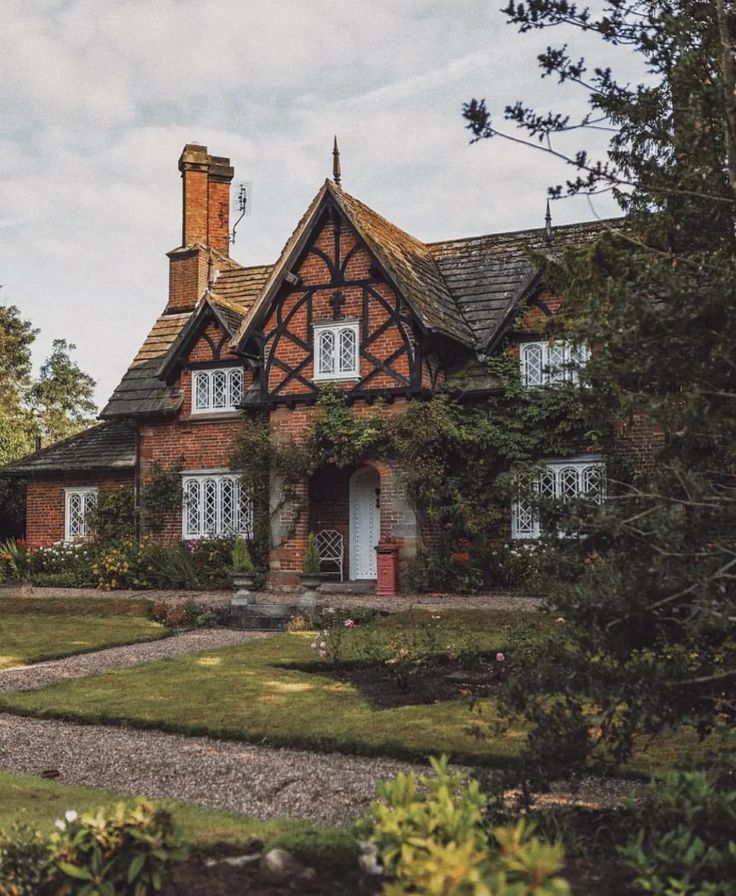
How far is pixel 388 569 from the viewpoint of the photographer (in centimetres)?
1845

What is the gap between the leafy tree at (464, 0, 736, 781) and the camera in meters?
4.52

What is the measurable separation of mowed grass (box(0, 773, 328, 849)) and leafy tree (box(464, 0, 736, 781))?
1462 mm

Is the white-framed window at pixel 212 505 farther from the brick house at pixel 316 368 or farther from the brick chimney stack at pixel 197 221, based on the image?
the brick chimney stack at pixel 197 221

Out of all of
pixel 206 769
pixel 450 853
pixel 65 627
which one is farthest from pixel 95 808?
pixel 65 627

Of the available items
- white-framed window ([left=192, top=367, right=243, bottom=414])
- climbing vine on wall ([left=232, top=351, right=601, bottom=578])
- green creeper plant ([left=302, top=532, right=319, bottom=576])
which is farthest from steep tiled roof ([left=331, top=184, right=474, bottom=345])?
green creeper plant ([left=302, top=532, right=319, bottom=576])

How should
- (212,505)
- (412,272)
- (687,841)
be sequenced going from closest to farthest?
1. (687,841)
2. (412,272)
3. (212,505)

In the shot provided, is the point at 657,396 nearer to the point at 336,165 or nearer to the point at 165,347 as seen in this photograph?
the point at 336,165

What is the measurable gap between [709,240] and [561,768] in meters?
3.12

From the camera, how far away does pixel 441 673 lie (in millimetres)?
10508

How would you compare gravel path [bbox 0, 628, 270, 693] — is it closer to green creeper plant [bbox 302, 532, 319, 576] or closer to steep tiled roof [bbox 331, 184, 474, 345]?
green creeper plant [bbox 302, 532, 319, 576]

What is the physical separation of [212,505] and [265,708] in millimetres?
13619

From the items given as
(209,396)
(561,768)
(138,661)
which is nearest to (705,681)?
(561,768)

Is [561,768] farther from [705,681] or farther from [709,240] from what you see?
[709,240]

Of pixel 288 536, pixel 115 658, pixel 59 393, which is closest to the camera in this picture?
pixel 115 658
